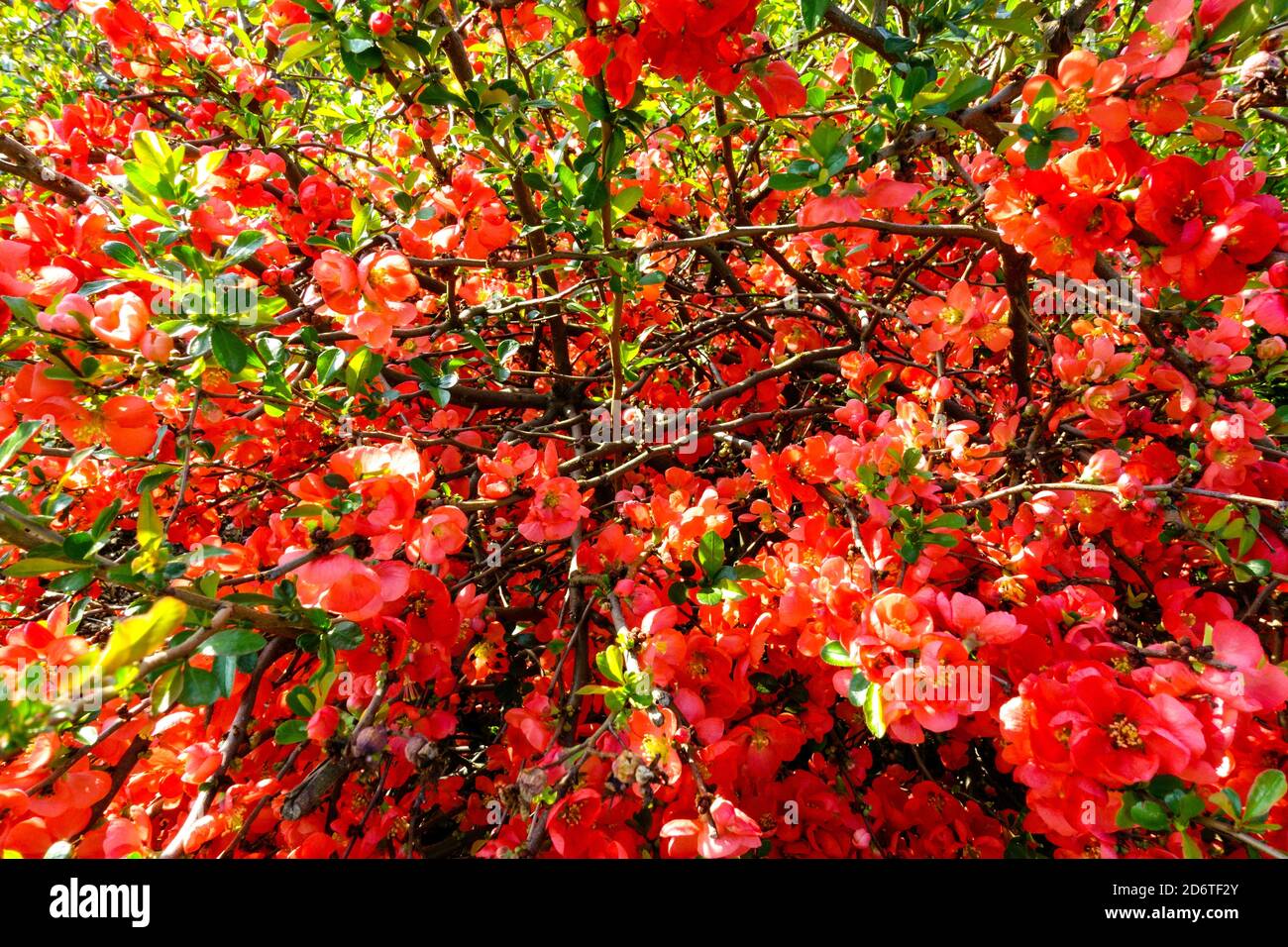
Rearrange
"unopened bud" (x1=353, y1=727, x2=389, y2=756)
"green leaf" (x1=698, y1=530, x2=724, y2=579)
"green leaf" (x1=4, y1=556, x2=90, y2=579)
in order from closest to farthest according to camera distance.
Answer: "green leaf" (x1=4, y1=556, x2=90, y2=579) → "unopened bud" (x1=353, y1=727, x2=389, y2=756) → "green leaf" (x1=698, y1=530, x2=724, y2=579)

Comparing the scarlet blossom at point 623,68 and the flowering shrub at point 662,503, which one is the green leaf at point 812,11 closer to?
the flowering shrub at point 662,503

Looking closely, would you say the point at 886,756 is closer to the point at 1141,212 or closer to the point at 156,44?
the point at 1141,212

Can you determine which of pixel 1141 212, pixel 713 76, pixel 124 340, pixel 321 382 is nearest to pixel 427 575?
pixel 321 382

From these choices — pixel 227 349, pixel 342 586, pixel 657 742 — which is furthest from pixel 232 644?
pixel 657 742

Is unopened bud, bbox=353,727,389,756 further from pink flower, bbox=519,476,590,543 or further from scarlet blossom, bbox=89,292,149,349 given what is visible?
scarlet blossom, bbox=89,292,149,349

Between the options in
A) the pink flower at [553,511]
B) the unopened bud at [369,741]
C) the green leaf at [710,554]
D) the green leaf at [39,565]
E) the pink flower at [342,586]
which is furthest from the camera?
the pink flower at [553,511]

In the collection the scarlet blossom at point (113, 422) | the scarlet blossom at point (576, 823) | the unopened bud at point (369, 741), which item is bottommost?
the scarlet blossom at point (576, 823)

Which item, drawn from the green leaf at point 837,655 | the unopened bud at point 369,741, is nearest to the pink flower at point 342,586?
the unopened bud at point 369,741

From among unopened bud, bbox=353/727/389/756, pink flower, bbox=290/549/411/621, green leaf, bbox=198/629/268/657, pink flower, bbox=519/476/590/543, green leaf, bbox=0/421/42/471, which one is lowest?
unopened bud, bbox=353/727/389/756

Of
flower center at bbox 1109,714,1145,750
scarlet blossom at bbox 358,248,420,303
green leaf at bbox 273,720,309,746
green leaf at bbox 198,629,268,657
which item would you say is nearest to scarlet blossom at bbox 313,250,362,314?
scarlet blossom at bbox 358,248,420,303

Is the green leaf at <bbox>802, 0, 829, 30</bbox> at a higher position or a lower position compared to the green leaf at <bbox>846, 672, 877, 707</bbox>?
higher

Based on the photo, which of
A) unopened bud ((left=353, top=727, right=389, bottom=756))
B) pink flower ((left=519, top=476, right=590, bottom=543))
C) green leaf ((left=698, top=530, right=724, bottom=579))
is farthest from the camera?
pink flower ((left=519, top=476, right=590, bottom=543))

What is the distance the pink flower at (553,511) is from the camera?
1258mm

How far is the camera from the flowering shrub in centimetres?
85
